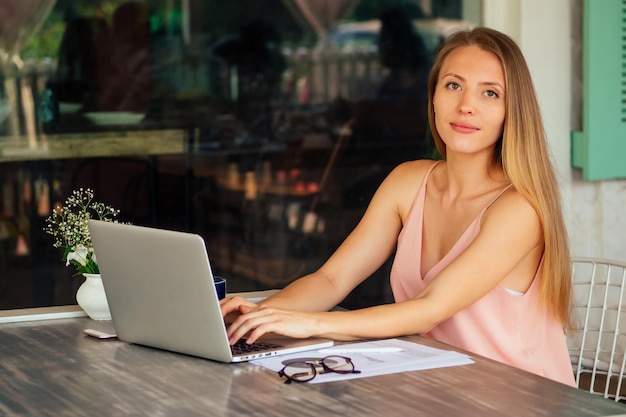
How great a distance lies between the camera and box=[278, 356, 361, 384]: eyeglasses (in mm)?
1712

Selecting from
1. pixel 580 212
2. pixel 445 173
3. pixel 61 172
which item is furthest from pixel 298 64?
pixel 445 173

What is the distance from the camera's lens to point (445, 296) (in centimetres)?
213

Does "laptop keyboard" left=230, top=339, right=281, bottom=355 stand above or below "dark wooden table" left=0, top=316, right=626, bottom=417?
above

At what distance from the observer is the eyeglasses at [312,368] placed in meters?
1.71

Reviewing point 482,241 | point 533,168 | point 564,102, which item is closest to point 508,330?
point 482,241

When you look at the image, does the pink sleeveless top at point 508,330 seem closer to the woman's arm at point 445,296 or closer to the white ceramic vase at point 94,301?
the woman's arm at point 445,296

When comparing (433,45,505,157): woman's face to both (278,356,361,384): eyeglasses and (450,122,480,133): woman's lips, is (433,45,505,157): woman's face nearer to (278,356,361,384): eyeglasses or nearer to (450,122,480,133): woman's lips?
(450,122,480,133): woman's lips

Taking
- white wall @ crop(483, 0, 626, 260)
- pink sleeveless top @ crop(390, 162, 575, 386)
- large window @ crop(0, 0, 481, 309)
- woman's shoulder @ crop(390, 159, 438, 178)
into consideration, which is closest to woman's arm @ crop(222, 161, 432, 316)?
woman's shoulder @ crop(390, 159, 438, 178)

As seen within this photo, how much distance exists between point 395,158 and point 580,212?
1.01 m

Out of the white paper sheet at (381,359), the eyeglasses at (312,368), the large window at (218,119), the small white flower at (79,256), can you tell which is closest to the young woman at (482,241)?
the white paper sheet at (381,359)

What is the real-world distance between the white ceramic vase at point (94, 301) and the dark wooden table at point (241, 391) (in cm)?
32

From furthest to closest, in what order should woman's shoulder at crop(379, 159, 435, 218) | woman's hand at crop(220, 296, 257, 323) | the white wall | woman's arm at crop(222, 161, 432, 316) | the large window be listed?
the large window
the white wall
woman's shoulder at crop(379, 159, 435, 218)
woman's arm at crop(222, 161, 432, 316)
woman's hand at crop(220, 296, 257, 323)

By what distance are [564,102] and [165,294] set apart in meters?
2.58

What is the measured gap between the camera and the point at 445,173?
2.51 meters
